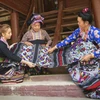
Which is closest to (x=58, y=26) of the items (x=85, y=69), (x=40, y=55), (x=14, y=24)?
(x=14, y=24)

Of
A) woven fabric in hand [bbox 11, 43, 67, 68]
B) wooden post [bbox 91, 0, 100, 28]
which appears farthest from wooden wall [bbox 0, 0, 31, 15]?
wooden post [bbox 91, 0, 100, 28]

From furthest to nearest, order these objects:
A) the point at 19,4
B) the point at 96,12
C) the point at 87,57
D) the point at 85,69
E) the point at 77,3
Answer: the point at 77,3, the point at 19,4, the point at 96,12, the point at 85,69, the point at 87,57

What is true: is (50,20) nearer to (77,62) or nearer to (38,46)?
(38,46)

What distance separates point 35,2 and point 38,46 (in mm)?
2678

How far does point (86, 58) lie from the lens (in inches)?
102

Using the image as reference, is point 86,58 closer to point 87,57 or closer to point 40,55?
point 87,57

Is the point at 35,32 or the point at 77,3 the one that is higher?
the point at 77,3

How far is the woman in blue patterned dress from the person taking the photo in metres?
2.46

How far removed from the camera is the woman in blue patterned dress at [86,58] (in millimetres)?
2459

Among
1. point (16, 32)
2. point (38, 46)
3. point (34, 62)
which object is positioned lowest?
point (34, 62)

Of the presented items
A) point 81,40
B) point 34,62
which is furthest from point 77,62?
point 34,62

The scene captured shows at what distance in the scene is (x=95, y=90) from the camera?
7.95 ft

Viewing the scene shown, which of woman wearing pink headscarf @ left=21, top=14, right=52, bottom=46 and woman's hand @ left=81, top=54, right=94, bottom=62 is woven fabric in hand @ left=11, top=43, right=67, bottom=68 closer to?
woman wearing pink headscarf @ left=21, top=14, right=52, bottom=46

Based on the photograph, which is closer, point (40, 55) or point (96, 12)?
point (40, 55)
